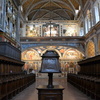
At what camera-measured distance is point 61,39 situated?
2350 cm

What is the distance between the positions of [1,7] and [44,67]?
11.6m

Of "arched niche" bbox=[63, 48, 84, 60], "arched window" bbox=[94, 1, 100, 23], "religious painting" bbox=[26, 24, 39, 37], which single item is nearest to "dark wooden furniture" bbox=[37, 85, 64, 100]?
"arched window" bbox=[94, 1, 100, 23]

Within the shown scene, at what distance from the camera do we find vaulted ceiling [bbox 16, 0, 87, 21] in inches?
1053

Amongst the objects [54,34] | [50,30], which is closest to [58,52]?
[54,34]

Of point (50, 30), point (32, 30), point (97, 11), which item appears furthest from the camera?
point (32, 30)

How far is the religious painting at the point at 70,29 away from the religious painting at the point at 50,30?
1.70 m

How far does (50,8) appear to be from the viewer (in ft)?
99.7

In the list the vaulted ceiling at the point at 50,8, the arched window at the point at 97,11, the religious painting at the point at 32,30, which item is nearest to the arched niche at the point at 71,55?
the religious painting at the point at 32,30

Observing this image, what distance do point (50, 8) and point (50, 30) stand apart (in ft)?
22.2

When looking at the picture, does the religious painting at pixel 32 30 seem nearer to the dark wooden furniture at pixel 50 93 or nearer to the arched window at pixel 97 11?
the arched window at pixel 97 11

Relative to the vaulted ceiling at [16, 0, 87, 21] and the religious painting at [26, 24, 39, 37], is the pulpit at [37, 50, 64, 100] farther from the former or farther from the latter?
the religious painting at [26, 24, 39, 37]

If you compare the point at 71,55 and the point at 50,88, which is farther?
the point at 71,55

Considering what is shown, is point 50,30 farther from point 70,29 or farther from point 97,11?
point 97,11

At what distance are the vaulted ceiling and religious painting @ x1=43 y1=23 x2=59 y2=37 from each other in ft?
15.1
